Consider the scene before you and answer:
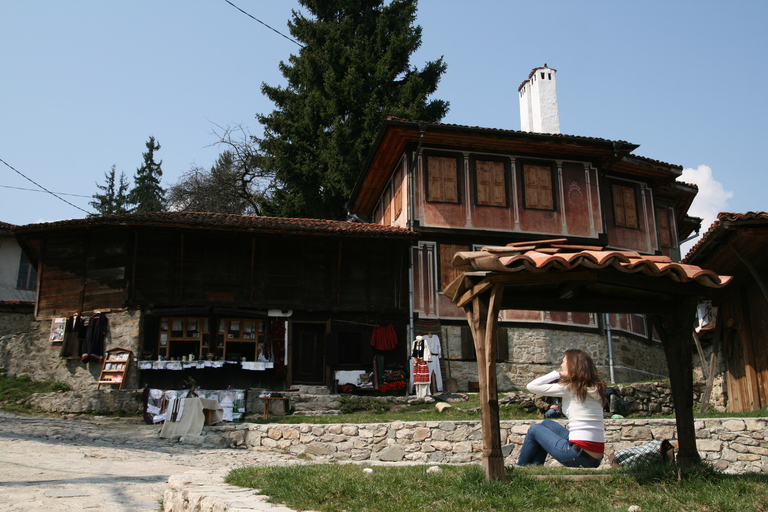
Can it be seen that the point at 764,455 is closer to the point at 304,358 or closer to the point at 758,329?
the point at 758,329

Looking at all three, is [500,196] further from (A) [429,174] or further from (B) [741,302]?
(B) [741,302]

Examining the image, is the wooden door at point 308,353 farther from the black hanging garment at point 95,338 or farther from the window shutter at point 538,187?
the window shutter at point 538,187

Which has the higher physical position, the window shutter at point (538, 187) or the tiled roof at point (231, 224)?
the window shutter at point (538, 187)

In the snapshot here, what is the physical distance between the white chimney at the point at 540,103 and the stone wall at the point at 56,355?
1417 centimetres

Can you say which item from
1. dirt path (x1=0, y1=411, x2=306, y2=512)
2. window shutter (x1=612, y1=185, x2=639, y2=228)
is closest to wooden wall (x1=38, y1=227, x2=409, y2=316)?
dirt path (x1=0, y1=411, x2=306, y2=512)

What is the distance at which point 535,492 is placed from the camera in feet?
16.5

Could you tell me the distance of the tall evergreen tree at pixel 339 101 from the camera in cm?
2547

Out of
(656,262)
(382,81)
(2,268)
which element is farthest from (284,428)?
(2,268)

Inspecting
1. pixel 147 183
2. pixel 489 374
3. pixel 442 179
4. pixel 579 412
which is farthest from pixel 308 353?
pixel 147 183

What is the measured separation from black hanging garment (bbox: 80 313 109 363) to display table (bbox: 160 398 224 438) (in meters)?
4.55

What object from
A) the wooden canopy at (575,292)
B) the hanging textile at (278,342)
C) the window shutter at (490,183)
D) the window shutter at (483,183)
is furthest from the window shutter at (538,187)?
the wooden canopy at (575,292)

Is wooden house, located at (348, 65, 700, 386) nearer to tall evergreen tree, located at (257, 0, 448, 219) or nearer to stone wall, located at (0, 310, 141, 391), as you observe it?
tall evergreen tree, located at (257, 0, 448, 219)

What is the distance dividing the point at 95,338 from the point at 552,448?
14.6m

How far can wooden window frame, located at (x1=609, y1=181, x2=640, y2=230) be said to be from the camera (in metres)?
21.0
